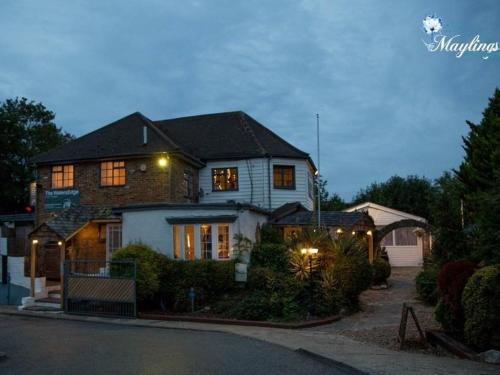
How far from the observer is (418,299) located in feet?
64.6

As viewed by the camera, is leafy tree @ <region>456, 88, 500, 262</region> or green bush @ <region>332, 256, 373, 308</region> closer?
green bush @ <region>332, 256, 373, 308</region>

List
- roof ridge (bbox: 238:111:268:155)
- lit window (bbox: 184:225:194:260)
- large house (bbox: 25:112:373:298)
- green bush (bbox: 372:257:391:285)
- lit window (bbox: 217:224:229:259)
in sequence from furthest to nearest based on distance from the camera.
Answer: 1. roof ridge (bbox: 238:111:268:155)
2. green bush (bbox: 372:257:391:285)
3. large house (bbox: 25:112:373:298)
4. lit window (bbox: 184:225:194:260)
5. lit window (bbox: 217:224:229:259)

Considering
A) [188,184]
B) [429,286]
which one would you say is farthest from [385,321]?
[188,184]

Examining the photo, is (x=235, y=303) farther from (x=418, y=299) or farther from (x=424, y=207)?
(x=424, y=207)

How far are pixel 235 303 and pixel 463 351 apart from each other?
9.28 meters

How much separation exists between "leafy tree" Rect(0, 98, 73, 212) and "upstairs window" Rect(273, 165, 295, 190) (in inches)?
973

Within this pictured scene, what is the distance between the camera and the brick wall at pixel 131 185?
2497cm

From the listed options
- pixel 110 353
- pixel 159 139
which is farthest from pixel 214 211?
pixel 110 353

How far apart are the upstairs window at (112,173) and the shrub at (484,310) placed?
732 inches

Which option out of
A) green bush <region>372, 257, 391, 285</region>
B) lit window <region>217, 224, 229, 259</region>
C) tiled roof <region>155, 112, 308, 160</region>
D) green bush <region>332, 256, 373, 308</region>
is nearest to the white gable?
tiled roof <region>155, 112, 308, 160</region>

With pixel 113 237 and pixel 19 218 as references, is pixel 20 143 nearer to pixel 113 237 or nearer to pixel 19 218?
pixel 19 218

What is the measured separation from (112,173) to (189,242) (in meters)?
7.01

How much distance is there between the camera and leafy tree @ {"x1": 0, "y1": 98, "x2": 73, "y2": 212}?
43.7 meters

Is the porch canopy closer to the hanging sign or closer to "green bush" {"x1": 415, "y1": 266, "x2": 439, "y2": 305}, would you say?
the hanging sign
